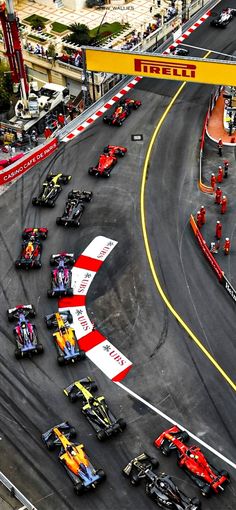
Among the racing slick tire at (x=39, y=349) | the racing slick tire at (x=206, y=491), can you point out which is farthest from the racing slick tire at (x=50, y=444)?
the racing slick tire at (x=206, y=491)

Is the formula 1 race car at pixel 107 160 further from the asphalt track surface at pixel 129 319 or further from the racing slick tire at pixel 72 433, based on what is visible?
the racing slick tire at pixel 72 433

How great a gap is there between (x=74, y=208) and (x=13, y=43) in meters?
14.9

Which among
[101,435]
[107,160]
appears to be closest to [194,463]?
[101,435]

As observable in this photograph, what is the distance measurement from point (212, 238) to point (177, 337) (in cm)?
894

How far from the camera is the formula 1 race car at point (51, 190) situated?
47.2 m

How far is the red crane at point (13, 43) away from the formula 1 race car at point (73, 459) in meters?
30.0

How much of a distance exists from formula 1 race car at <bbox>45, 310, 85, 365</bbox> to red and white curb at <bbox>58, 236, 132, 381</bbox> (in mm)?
546

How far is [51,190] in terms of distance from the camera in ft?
157

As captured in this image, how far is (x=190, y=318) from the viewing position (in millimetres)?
39219

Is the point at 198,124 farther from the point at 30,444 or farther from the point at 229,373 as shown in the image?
the point at 30,444

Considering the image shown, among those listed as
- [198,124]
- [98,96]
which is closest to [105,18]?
[98,96]

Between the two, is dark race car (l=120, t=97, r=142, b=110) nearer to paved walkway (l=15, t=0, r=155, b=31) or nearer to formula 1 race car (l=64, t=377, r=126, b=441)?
paved walkway (l=15, t=0, r=155, b=31)

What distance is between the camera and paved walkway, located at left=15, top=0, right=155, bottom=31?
6919 centimetres

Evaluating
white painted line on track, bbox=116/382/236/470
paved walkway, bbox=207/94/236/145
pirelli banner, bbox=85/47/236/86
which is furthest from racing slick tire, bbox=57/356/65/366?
pirelli banner, bbox=85/47/236/86
